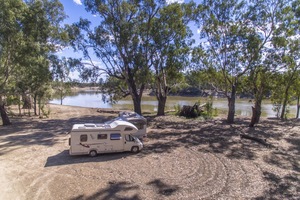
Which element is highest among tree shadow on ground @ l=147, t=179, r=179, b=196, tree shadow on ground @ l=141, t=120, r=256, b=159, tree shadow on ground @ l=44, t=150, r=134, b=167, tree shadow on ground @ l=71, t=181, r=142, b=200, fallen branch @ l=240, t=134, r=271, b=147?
fallen branch @ l=240, t=134, r=271, b=147

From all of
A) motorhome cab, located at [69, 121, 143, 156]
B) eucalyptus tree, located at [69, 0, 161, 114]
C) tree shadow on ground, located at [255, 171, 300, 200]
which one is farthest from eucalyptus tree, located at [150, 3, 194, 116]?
tree shadow on ground, located at [255, 171, 300, 200]

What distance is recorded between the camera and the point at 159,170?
959 cm

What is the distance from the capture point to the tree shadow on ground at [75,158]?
10.5 meters

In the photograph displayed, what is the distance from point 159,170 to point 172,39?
1607 centimetres

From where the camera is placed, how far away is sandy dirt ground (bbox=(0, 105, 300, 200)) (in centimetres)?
775

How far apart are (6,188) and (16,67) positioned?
14.6 metres

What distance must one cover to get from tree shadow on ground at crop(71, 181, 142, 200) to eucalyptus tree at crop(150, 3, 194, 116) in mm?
15736

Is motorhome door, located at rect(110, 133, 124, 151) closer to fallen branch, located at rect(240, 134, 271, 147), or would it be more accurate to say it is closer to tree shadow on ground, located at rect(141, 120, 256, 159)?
tree shadow on ground, located at rect(141, 120, 256, 159)

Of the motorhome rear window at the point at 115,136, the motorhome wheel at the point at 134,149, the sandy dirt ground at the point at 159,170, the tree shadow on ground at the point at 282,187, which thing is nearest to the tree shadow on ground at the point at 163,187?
the sandy dirt ground at the point at 159,170

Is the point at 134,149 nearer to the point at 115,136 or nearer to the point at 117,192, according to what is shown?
the point at 115,136

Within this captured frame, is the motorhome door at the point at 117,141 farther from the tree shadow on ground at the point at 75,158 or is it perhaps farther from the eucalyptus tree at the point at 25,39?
the eucalyptus tree at the point at 25,39

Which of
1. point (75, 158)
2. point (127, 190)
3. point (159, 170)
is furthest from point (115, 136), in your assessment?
point (127, 190)

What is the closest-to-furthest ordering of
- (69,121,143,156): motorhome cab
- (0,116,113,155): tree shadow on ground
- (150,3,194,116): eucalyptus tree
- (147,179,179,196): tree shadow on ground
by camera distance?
1. (147,179,179,196): tree shadow on ground
2. (69,121,143,156): motorhome cab
3. (0,116,113,155): tree shadow on ground
4. (150,3,194,116): eucalyptus tree

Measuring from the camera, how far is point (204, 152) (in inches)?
473
